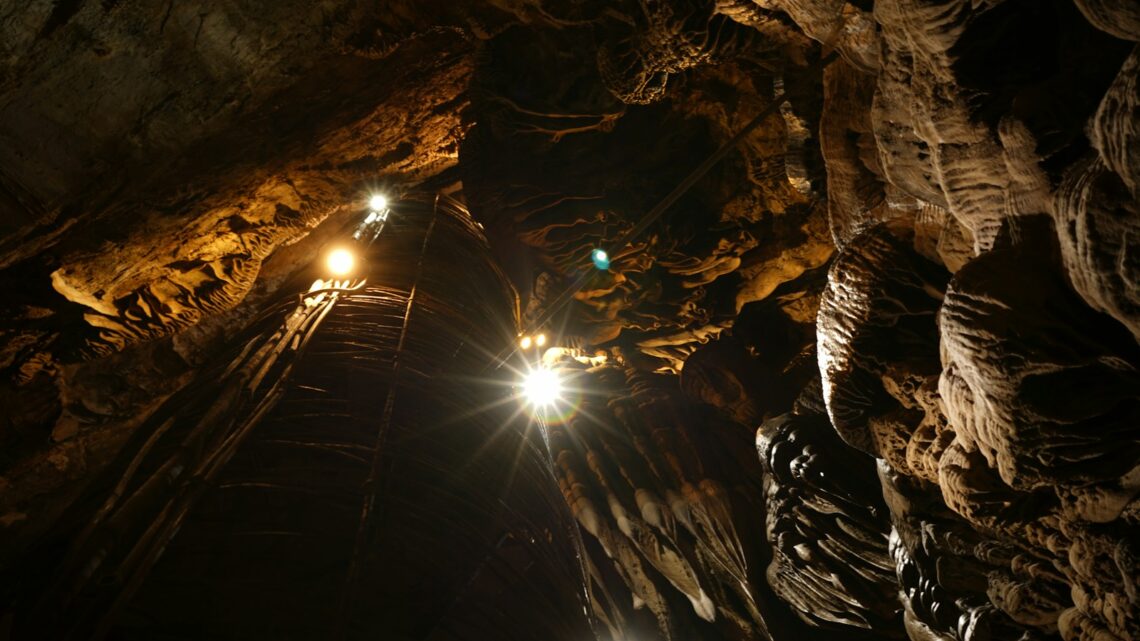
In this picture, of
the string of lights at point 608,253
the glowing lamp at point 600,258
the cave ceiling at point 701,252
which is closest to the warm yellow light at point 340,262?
the cave ceiling at point 701,252

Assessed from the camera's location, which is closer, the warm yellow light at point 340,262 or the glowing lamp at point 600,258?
the warm yellow light at point 340,262

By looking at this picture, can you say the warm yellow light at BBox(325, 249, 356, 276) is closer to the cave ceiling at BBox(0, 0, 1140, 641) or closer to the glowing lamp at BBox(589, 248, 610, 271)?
the cave ceiling at BBox(0, 0, 1140, 641)

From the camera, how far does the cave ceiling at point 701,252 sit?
2137 mm

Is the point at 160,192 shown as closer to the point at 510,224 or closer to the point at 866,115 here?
the point at 510,224

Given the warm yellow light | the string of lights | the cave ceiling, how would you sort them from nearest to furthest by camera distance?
the cave ceiling, the string of lights, the warm yellow light

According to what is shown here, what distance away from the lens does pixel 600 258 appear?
544cm

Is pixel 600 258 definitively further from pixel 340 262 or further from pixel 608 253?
pixel 340 262

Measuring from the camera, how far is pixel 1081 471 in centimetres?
220

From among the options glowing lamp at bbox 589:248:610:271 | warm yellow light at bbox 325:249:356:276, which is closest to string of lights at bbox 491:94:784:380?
glowing lamp at bbox 589:248:610:271

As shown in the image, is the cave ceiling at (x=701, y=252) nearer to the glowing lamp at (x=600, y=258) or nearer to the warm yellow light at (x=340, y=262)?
the glowing lamp at (x=600, y=258)

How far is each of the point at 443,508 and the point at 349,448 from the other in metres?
0.38

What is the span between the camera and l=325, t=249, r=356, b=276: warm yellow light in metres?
3.65

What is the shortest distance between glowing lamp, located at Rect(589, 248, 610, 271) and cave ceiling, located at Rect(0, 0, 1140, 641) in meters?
0.08

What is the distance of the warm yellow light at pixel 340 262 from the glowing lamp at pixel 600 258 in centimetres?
224
